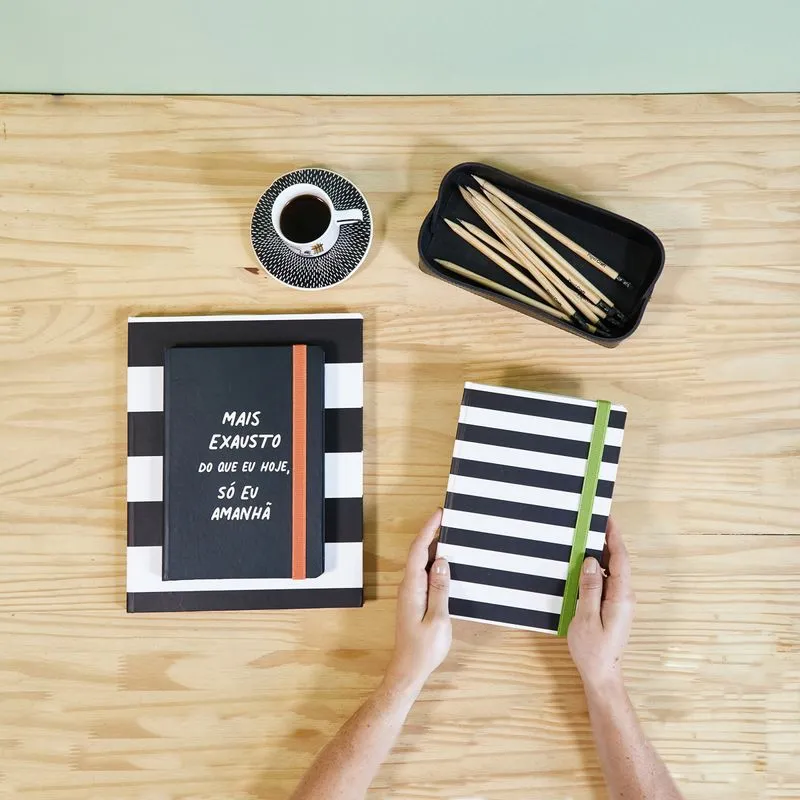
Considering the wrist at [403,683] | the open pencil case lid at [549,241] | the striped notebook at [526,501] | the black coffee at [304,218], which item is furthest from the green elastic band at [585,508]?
the black coffee at [304,218]

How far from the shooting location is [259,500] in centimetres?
89

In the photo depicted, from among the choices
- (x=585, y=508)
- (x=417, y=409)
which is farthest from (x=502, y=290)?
(x=585, y=508)

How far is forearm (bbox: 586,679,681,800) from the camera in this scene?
2.77 ft

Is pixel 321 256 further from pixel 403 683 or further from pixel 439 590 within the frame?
pixel 403 683

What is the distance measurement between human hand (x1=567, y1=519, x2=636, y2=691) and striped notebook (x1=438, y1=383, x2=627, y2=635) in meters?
0.02

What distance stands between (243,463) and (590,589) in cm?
48

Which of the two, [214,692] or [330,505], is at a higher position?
[330,505]

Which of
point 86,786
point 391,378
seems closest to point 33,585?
point 86,786

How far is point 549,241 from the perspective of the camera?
2.97 feet

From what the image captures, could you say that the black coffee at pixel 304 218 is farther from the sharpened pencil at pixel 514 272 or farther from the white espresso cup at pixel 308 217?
the sharpened pencil at pixel 514 272

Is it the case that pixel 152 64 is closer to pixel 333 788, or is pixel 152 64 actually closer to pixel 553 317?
pixel 553 317

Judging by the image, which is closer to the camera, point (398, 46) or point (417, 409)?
point (398, 46)

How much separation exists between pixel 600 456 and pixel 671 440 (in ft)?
0.41

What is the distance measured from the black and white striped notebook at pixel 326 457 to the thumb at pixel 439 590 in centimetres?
10
